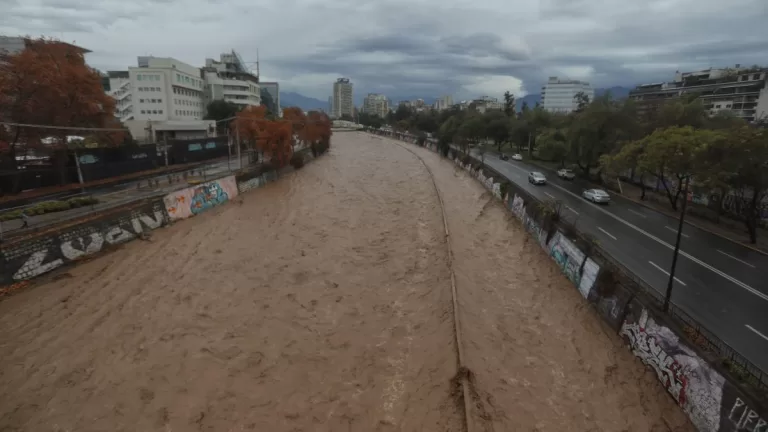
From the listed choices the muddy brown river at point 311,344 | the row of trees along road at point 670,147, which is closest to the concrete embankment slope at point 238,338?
the muddy brown river at point 311,344

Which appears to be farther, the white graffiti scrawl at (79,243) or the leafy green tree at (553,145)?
the leafy green tree at (553,145)

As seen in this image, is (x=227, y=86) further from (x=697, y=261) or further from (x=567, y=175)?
(x=697, y=261)

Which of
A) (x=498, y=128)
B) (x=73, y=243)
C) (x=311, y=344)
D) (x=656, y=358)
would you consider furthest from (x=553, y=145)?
(x=73, y=243)

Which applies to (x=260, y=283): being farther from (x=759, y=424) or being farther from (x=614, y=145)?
(x=614, y=145)

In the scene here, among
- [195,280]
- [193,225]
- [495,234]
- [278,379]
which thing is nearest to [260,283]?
[195,280]

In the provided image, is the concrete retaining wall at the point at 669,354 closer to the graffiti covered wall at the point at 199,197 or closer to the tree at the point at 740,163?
the tree at the point at 740,163

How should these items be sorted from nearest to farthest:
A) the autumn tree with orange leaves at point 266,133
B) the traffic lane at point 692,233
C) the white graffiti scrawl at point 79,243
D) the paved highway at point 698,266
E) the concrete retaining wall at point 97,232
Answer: the paved highway at point 698,266, the concrete retaining wall at point 97,232, the white graffiti scrawl at point 79,243, the traffic lane at point 692,233, the autumn tree with orange leaves at point 266,133

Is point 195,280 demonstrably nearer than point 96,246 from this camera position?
Yes
